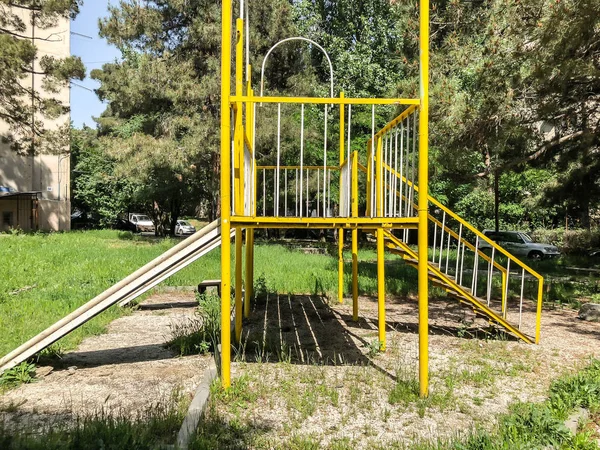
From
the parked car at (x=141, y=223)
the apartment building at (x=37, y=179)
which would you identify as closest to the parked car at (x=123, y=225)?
the parked car at (x=141, y=223)

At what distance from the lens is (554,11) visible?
706 cm

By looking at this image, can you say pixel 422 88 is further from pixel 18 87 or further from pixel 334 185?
pixel 18 87

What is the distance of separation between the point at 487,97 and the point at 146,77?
1535 centimetres

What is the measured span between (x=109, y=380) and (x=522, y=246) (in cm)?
2197

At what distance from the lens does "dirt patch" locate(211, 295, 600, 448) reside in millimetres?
3723

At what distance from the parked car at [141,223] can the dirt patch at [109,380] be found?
118 ft

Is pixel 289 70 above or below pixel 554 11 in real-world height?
above

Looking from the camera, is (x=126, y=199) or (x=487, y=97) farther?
(x=126, y=199)

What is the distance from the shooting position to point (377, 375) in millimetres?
4973

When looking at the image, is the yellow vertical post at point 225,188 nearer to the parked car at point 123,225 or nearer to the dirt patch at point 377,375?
the dirt patch at point 377,375

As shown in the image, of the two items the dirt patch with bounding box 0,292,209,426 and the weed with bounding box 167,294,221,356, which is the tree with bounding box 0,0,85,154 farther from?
the weed with bounding box 167,294,221,356

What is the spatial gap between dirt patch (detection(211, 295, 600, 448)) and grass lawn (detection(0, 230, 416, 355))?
2381 mm

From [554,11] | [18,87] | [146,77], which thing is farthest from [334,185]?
[554,11]

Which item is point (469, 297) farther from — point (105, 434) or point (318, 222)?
point (105, 434)
